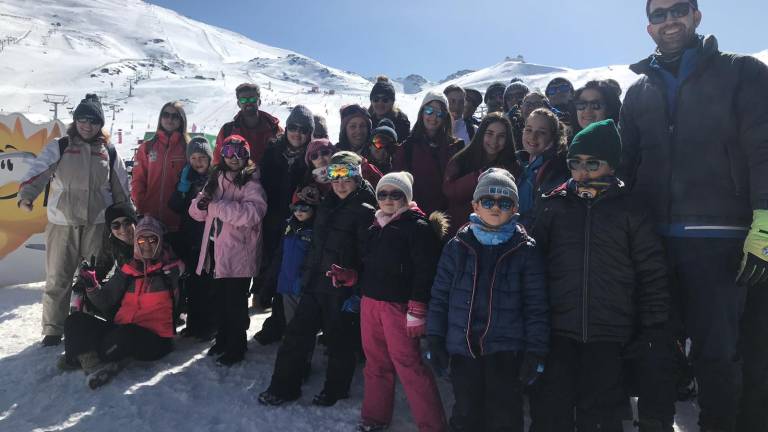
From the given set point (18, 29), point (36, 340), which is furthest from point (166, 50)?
point (36, 340)

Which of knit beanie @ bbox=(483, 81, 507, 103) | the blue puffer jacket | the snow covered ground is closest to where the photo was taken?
the blue puffer jacket

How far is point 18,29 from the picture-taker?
11156cm

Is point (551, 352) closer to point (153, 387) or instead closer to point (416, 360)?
point (416, 360)

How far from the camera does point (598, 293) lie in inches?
90.1

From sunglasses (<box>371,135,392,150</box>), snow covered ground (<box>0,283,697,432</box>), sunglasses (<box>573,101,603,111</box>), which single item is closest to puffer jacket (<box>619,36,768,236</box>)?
sunglasses (<box>573,101,603,111</box>)

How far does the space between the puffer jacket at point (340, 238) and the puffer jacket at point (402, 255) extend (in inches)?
9.8

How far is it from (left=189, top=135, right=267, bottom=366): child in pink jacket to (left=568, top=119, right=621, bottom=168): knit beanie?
94.1 inches

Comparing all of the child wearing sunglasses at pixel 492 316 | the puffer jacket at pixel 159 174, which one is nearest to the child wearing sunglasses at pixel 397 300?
the child wearing sunglasses at pixel 492 316

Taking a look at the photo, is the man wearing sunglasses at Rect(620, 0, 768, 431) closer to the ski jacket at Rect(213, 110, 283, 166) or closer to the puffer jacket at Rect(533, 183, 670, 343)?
the puffer jacket at Rect(533, 183, 670, 343)

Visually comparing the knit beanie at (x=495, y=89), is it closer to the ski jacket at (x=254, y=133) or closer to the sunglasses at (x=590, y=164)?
the ski jacket at (x=254, y=133)

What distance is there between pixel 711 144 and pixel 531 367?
142cm

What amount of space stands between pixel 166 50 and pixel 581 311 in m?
145

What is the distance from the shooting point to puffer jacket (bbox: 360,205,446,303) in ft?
9.20

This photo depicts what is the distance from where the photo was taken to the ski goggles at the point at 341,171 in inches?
125
